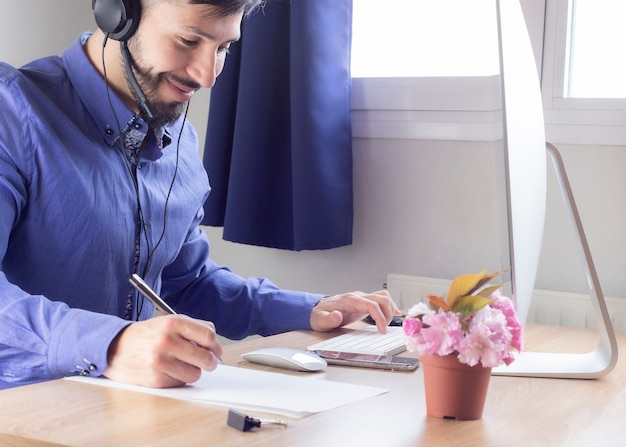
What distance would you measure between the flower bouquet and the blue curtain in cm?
120

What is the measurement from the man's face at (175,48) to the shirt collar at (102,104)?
0.12 ft

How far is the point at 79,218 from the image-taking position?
1364 millimetres

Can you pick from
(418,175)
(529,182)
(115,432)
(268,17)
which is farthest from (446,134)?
(115,432)

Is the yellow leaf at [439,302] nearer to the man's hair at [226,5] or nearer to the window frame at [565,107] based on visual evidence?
the man's hair at [226,5]

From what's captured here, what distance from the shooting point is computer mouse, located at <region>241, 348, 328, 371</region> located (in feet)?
3.95

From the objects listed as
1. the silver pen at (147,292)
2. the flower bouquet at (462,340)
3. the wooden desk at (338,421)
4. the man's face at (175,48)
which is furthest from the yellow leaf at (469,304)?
the man's face at (175,48)

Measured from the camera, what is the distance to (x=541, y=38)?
2.01m

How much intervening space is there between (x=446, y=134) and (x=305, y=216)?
0.38 meters

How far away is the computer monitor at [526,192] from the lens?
1086 millimetres

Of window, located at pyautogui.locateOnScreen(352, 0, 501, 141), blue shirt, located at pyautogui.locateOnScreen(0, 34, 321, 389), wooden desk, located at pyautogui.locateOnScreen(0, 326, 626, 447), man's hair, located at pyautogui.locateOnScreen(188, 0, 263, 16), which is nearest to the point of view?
wooden desk, located at pyautogui.locateOnScreen(0, 326, 626, 447)

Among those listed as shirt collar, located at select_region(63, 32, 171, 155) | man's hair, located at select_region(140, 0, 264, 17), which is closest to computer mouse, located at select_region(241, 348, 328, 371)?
shirt collar, located at select_region(63, 32, 171, 155)

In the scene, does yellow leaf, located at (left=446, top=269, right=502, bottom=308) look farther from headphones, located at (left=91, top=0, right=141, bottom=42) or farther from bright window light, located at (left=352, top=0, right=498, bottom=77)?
bright window light, located at (left=352, top=0, right=498, bottom=77)

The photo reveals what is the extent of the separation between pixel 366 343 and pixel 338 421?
43 centimetres

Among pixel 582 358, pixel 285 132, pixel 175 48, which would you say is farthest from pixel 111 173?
pixel 285 132
